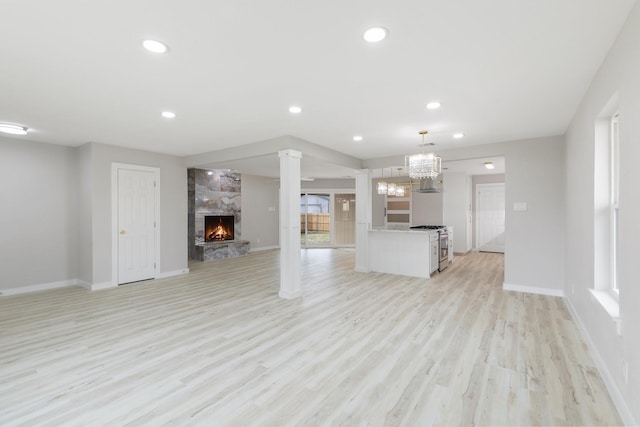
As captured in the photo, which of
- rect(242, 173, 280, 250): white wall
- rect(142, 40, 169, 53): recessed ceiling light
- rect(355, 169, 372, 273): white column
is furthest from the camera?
rect(242, 173, 280, 250): white wall

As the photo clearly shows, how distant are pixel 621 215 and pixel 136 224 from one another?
6561 millimetres

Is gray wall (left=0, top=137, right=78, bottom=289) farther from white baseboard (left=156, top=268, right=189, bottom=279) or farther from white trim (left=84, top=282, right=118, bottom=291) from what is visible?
white baseboard (left=156, top=268, right=189, bottom=279)

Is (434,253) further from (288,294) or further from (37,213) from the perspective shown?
(37,213)

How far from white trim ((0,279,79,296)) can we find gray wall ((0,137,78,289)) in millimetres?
51

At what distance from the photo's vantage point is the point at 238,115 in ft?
11.8

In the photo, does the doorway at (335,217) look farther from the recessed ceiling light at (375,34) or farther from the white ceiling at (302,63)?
the recessed ceiling light at (375,34)

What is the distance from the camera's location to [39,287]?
5.07m

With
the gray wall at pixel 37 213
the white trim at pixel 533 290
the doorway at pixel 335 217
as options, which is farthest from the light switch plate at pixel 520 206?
the gray wall at pixel 37 213

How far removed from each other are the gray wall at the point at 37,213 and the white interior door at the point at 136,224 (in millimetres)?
872

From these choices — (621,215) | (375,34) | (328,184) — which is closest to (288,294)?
(375,34)

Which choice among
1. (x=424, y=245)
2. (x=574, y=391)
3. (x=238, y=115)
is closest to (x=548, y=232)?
(x=424, y=245)

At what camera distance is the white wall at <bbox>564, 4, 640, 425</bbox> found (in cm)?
168

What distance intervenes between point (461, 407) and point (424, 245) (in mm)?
4061

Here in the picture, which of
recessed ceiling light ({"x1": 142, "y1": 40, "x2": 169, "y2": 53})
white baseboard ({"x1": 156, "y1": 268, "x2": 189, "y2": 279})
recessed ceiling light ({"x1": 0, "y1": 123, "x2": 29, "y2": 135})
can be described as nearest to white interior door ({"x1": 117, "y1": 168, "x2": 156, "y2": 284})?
white baseboard ({"x1": 156, "y1": 268, "x2": 189, "y2": 279})
